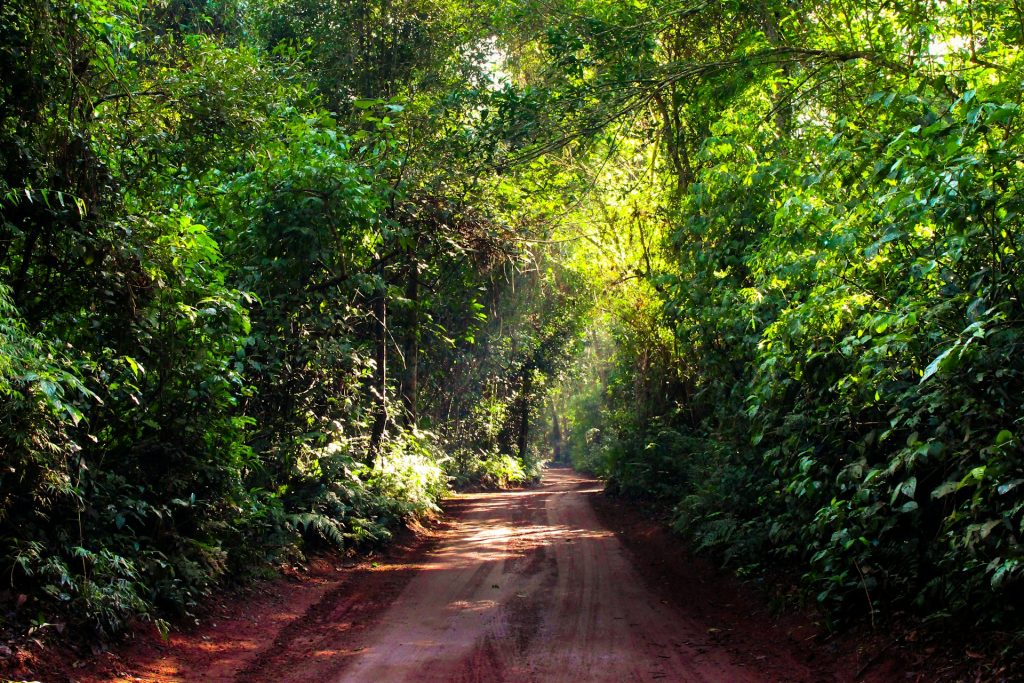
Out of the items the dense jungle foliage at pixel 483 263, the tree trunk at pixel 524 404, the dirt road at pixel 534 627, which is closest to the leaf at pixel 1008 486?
the dense jungle foliage at pixel 483 263

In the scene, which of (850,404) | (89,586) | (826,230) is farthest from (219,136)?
(850,404)

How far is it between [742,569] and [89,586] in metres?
6.77

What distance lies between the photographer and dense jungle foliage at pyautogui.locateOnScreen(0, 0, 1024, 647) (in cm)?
553

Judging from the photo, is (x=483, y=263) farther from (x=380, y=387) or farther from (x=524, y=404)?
(x=524, y=404)

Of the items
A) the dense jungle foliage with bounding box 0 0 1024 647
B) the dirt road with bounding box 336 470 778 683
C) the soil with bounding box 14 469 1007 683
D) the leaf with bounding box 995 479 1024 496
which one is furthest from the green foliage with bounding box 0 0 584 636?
the leaf with bounding box 995 479 1024 496

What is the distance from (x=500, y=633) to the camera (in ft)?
24.1

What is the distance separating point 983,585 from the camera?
212 inches

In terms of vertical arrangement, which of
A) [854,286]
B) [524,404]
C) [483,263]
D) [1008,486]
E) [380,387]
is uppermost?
[483,263]

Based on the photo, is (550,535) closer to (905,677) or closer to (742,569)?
(742,569)

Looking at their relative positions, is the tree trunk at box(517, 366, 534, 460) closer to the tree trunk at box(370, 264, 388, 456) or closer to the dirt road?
the tree trunk at box(370, 264, 388, 456)

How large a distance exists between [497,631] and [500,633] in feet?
0.26

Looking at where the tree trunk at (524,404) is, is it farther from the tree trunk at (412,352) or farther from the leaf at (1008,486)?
the leaf at (1008,486)

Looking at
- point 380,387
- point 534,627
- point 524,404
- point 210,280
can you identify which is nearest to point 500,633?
point 534,627

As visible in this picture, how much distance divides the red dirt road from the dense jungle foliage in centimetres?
52
